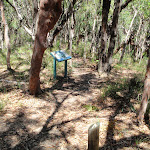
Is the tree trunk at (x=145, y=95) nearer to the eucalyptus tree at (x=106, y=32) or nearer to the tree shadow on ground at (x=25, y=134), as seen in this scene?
the tree shadow on ground at (x=25, y=134)

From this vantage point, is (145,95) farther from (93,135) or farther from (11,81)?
(11,81)

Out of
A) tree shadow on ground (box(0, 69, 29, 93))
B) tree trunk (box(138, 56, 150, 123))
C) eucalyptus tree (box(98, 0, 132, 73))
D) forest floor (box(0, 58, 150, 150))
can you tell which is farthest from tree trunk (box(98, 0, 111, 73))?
tree trunk (box(138, 56, 150, 123))

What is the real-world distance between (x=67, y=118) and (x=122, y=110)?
5.47 feet

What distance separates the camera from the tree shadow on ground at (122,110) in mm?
3115

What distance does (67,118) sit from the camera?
166 inches

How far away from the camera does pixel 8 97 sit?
4938 millimetres

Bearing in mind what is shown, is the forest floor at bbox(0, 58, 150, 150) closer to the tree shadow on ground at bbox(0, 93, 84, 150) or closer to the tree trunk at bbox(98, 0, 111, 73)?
the tree shadow on ground at bbox(0, 93, 84, 150)

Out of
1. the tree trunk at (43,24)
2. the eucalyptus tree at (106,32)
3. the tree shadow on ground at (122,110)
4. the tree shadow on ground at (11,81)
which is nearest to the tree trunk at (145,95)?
the tree shadow on ground at (122,110)

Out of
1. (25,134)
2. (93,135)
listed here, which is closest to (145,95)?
(93,135)

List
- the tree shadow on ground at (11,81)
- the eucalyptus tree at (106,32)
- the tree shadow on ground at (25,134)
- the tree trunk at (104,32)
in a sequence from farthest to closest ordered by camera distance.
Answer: the tree trunk at (104,32) < the eucalyptus tree at (106,32) < the tree shadow on ground at (11,81) < the tree shadow on ground at (25,134)

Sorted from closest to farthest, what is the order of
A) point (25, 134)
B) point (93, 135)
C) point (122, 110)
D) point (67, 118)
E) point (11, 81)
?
point (93, 135)
point (25, 134)
point (67, 118)
point (122, 110)
point (11, 81)

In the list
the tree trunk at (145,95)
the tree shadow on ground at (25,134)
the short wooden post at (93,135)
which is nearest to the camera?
the short wooden post at (93,135)

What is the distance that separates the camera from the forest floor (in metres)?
3.15

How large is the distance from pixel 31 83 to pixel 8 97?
2.83 ft
